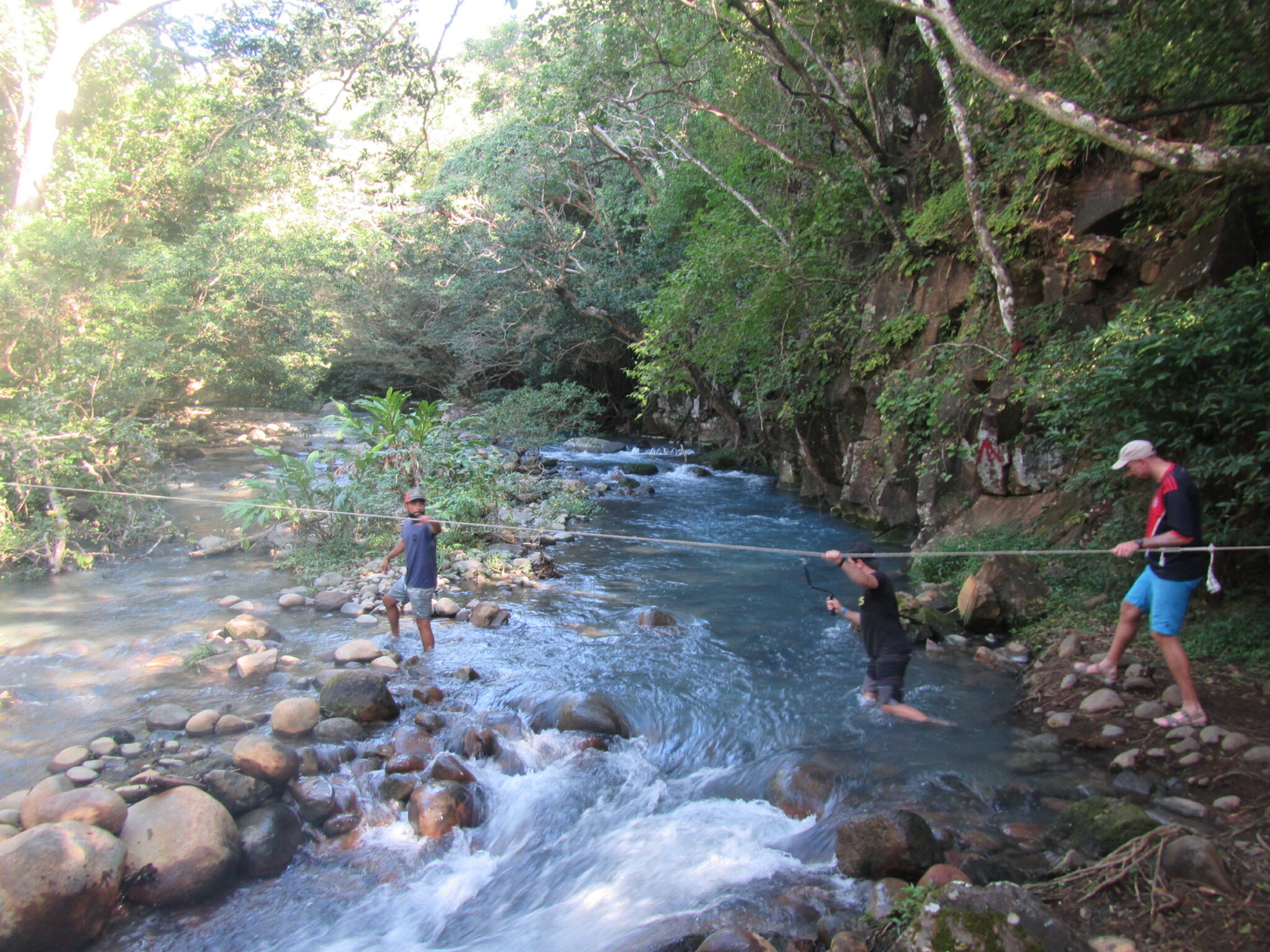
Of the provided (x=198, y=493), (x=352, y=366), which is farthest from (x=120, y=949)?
(x=352, y=366)

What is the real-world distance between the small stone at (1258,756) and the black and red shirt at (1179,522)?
3.10ft

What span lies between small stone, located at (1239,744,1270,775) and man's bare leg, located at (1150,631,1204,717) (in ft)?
1.33

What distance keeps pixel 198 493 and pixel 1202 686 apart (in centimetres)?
1417

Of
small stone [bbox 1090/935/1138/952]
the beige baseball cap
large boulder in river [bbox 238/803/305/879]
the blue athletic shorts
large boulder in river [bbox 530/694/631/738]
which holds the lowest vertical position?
large boulder in river [bbox 238/803/305/879]

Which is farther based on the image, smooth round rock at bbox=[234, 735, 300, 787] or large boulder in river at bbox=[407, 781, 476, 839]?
smooth round rock at bbox=[234, 735, 300, 787]

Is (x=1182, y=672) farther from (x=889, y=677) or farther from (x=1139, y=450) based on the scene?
(x=889, y=677)

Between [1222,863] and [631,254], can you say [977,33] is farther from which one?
[631,254]

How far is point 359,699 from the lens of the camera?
5332mm

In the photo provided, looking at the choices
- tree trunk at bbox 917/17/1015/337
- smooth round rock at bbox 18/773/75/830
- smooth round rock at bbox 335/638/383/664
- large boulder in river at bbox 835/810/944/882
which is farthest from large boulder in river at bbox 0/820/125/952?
tree trunk at bbox 917/17/1015/337

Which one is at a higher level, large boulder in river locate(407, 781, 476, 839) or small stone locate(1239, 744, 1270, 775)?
small stone locate(1239, 744, 1270, 775)

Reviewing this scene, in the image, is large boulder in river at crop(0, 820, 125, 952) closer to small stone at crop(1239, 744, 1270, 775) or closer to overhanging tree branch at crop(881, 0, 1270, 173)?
small stone at crop(1239, 744, 1270, 775)

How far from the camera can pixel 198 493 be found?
44.1ft

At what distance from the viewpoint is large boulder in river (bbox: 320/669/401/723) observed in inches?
209

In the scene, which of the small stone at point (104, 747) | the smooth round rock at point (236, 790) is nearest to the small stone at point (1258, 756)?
the smooth round rock at point (236, 790)
